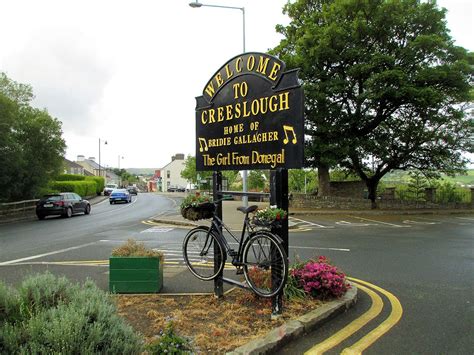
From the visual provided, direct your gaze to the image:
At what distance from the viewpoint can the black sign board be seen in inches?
181

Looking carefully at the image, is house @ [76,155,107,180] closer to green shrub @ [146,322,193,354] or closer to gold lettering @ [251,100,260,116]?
gold lettering @ [251,100,260,116]

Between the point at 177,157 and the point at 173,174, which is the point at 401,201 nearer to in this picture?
the point at 173,174

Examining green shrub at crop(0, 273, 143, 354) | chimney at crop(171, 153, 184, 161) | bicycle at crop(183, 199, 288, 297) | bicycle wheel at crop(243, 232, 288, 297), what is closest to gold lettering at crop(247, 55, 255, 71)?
bicycle at crop(183, 199, 288, 297)

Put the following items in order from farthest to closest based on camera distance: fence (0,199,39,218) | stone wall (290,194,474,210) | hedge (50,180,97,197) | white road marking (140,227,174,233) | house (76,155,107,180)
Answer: house (76,155,107,180) < hedge (50,180,97,197) < stone wall (290,194,474,210) < fence (0,199,39,218) < white road marking (140,227,174,233)

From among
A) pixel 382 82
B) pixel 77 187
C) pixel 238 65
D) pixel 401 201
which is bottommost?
pixel 401 201

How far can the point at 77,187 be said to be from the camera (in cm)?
3866

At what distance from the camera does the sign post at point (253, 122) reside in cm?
460

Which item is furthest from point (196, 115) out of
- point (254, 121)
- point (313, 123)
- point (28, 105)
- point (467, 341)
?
point (28, 105)

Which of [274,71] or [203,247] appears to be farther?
[203,247]

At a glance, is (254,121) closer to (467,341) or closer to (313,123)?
(467,341)

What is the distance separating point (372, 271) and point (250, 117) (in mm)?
4286

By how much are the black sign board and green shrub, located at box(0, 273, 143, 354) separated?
8.64ft

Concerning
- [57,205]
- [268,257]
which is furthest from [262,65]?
[57,205]

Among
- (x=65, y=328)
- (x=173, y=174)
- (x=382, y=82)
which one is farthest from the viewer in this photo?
(x=173, y=174)
